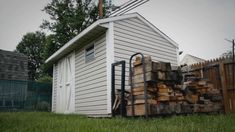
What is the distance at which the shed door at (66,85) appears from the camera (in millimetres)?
9070

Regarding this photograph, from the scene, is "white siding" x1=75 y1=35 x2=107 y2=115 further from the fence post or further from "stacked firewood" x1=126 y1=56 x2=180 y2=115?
the fence post

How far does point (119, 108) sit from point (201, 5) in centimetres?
684

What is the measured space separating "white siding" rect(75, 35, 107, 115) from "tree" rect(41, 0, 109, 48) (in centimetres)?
1358

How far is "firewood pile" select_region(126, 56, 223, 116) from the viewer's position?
4.66 metres

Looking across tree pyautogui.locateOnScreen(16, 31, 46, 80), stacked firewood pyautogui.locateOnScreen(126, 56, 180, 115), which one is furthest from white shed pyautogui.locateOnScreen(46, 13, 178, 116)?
tree pyautogui.locateOnScreen(16, 31, 46, 80)

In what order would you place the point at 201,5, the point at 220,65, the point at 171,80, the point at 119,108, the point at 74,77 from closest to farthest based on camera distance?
1. the point at 171,80
2. the point at 119,108
3. the point at 220,65
4. the point at 74,77
5. the point at 201,5

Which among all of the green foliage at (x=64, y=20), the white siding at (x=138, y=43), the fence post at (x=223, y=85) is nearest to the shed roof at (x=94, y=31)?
the white siding at (x=138, y=43)

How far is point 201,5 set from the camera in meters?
9.67

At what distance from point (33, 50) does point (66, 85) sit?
2753 centimetres

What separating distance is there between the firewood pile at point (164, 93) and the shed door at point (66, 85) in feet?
15.1

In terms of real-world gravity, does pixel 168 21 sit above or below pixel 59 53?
above

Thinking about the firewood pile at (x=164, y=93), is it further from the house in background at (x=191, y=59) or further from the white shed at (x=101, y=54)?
the house in background at (x=191, y=59)

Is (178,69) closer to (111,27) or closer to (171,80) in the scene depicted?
(171,80)

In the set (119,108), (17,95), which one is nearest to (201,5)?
(119,108)
